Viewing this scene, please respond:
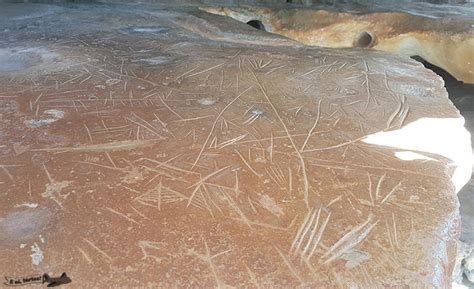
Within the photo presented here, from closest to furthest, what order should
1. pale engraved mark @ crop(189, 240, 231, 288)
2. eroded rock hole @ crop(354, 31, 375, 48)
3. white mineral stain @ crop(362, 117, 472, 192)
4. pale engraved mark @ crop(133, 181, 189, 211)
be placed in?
1. pale engraved mark @ crop(189, 240, 231, 288)
2. pale engraved mark @ crop(133, 181, 189, 211)
3. white mineral stain @ crop(362, 117, 472, 192)
4. eroded rock hole @ crop(354, 31, 375, 48)

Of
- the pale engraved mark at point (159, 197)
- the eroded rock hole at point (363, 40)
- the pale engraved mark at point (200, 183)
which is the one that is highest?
the pale engraved mark at point (200, 183)

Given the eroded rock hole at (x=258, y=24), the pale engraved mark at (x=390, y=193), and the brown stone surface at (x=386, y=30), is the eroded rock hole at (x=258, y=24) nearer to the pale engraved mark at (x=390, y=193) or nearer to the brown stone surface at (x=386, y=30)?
the brown stone surface at (x=386, y=30)

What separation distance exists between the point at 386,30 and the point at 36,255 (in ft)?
15.8

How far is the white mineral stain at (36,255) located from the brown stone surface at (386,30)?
448cm

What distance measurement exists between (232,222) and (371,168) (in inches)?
25.4

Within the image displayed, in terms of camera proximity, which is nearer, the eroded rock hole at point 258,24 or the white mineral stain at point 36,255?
the white mineral stain at point 36,255

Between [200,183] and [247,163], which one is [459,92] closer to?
[247,163]

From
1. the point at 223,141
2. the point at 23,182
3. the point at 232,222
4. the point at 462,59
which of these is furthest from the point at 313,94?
the point at 462,59

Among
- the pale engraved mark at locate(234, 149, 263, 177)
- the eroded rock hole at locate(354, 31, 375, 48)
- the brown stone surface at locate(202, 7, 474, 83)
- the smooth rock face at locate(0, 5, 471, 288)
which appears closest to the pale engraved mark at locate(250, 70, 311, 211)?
the smooth rock face at locate(0, 5, 471, 288)

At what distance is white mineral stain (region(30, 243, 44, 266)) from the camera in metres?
1.46

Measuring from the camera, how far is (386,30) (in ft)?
18.0

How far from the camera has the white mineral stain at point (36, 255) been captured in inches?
Answer: 57.3

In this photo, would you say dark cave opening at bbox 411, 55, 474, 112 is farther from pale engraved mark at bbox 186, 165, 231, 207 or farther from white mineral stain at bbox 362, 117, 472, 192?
pale engraved mark at bbox 186, 165, 231, 207

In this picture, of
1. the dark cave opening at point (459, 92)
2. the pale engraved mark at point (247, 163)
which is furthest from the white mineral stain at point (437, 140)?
the dark cave opening at point (459, 92)
